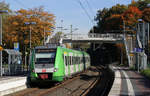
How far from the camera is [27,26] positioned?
4747cm

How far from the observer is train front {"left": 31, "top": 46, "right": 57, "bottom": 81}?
17969mm

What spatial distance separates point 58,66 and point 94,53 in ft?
230

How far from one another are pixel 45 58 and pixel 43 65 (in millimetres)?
588

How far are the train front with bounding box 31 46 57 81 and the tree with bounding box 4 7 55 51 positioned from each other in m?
28.7

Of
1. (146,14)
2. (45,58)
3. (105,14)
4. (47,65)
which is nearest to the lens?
(47,65)

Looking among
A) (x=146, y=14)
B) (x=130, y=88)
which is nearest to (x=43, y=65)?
(x=130, y=88)

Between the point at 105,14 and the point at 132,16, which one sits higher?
the point at 105,14

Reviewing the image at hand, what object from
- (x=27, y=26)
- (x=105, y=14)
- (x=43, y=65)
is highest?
(x=105, y=14)

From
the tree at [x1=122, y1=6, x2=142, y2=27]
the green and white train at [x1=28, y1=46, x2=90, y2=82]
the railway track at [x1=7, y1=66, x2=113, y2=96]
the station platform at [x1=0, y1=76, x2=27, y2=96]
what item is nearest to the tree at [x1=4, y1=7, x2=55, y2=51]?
the tree at [x1=122, y1=6, x2=142, y2=27]

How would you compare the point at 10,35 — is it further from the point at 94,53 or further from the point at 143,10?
the point at 94,53

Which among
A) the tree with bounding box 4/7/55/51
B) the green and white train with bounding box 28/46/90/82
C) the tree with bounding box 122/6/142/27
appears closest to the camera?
the green and white train with bounding box 28/46/90/82

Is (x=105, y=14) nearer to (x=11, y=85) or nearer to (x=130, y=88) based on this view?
(x=11, y=85)

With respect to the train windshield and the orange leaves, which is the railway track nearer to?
the train windshield

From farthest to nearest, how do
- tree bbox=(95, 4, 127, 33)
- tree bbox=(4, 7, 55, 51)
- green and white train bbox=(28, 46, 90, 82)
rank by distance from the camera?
tree bbox=(95, 4, 127, 33) < tree bbox=(4, 7, 55, 51) < green and white train bbox=(28, 46, 90, 82)
